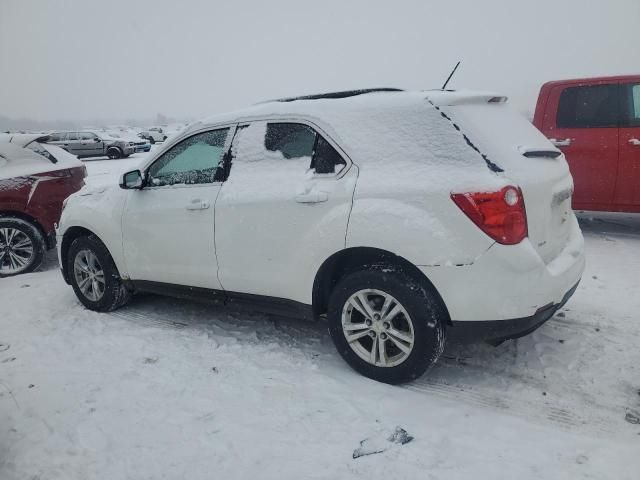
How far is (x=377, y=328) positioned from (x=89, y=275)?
3098 millimetres

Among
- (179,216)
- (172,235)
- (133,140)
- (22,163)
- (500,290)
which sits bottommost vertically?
(500,290)

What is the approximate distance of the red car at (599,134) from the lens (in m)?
5.65

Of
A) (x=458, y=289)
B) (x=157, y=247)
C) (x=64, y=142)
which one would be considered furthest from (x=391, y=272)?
(x=64, y=142)

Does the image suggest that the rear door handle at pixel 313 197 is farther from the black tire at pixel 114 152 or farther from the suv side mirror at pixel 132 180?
the black tire at pixel 114 152

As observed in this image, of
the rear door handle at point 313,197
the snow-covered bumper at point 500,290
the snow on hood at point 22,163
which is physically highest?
the snow on hood at point 22,163

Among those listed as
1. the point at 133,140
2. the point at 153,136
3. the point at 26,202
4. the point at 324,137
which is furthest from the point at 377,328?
the point at 153,136

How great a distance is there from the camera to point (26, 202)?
587cm

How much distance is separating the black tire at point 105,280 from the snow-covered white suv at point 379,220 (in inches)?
31.2

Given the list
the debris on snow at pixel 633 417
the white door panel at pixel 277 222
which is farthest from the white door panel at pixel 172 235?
the debris on snow at pixel 633 417

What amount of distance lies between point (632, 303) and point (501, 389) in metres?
1.96

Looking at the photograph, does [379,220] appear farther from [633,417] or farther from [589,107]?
[589,107]

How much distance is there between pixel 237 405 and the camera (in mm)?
2846

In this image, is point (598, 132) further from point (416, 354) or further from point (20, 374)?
point (20, 374)

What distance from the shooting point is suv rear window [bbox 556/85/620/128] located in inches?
227
